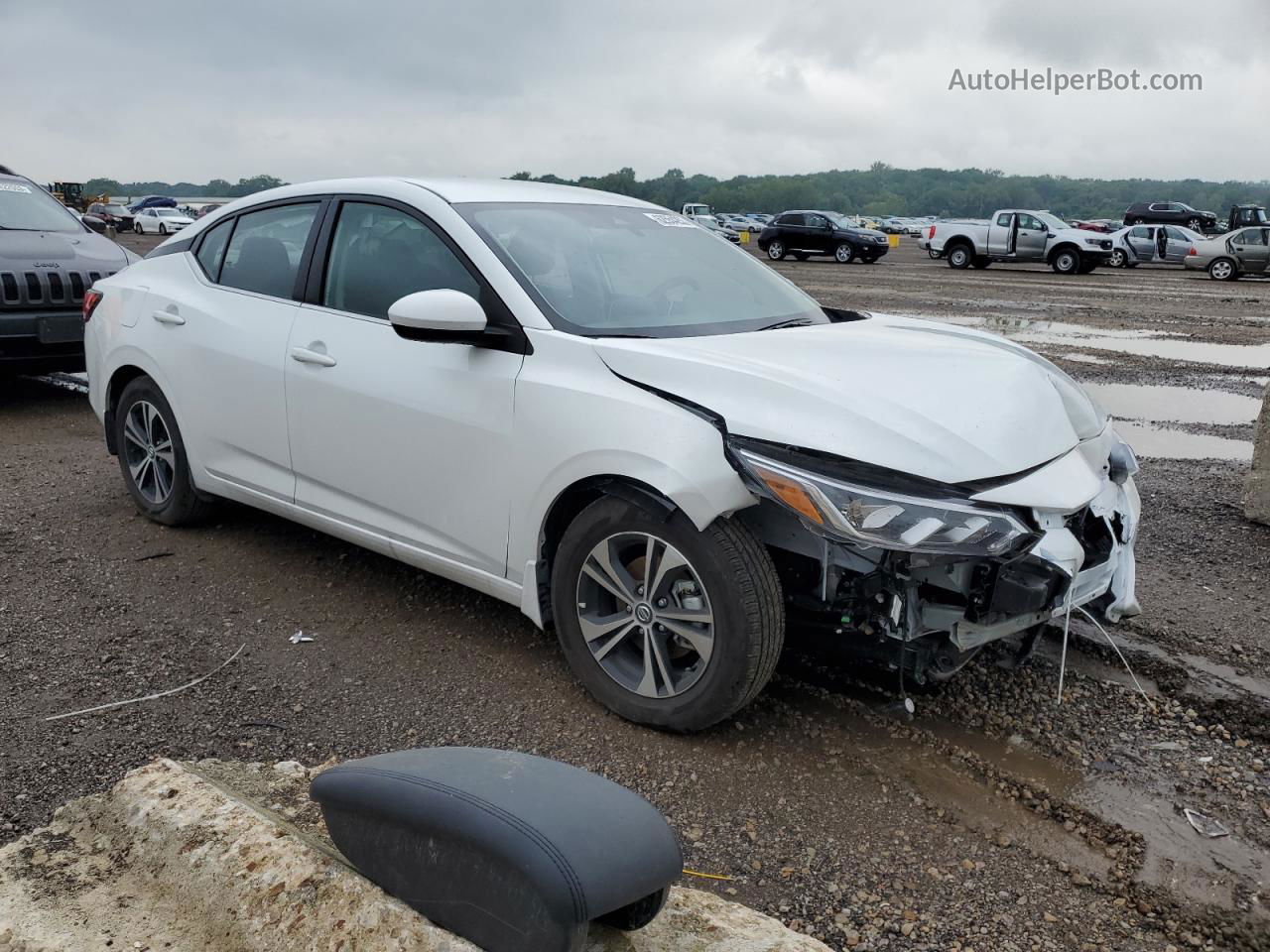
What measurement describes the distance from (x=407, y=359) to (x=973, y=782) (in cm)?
231

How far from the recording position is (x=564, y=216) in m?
4.18

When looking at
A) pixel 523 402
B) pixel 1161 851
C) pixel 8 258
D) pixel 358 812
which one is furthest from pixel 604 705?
pixel 8 258

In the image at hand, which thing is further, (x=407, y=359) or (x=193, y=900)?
(x=407, y=359)

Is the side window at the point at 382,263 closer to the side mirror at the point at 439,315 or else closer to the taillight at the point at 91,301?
the side mirror at the point at 439,315

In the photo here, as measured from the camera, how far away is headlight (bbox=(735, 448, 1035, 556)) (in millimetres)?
2799

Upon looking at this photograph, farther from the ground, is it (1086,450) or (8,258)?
(8,258)

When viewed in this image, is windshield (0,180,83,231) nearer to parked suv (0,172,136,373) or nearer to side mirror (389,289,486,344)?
parked suv (0,172,136,373)

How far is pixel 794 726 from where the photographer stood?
3.47m

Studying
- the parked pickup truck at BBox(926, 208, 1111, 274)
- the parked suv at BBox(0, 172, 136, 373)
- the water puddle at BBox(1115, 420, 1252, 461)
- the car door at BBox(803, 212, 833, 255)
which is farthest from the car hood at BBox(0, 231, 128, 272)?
the car door at BBox(803, 212, 833, 255)

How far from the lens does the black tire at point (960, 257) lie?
105 feet

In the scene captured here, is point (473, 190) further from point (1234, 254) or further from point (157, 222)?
point (157, 222)

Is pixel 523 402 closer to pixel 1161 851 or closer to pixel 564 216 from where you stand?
pixel 564 216

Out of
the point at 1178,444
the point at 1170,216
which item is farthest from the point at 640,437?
the point at 1170,216

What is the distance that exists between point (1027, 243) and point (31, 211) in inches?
1067
